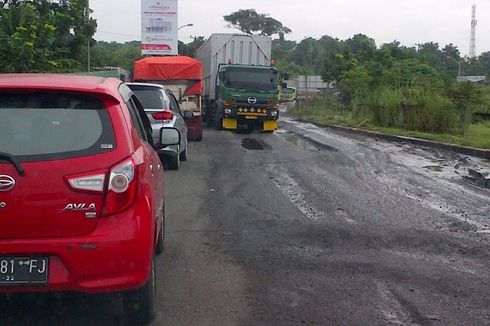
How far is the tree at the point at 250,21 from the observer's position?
93938 millimetres

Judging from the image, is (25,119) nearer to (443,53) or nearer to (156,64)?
(156,64)

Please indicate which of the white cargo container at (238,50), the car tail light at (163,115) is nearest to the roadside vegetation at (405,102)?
the white cargo container at (238,50)

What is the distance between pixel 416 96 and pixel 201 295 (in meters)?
20.7

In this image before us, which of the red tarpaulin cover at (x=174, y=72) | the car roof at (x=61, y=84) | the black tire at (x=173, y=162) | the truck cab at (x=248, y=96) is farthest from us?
the truck cab at (x=248, y=96)

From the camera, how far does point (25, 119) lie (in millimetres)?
4230

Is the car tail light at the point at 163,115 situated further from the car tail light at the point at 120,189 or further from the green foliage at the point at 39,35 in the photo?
the green foliage at the point at 39,35

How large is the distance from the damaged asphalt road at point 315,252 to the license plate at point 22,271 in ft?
2.56

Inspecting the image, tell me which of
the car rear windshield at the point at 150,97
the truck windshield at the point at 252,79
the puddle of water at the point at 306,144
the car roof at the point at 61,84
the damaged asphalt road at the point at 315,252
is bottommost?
the damaged asphalt road at the point at 315,252

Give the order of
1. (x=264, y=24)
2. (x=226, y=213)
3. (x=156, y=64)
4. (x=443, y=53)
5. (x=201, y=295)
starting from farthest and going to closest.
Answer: (x=264, y=24), (x=443, y=53), (x=156, y=64), (x=226, y=213), (x=201, y=295)

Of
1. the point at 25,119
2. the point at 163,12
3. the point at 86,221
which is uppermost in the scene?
the point at 163,12

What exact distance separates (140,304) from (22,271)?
82 centimetres

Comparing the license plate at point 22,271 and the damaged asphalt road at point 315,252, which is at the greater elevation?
the license plate at point 22,271

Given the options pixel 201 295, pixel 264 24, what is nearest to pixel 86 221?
pixel 201 295

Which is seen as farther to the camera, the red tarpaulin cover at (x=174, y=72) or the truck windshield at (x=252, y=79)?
the truck windshield at (x=252, y=79)
